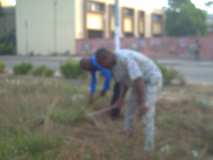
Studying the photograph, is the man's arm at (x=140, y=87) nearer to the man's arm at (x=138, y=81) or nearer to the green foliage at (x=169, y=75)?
the man's arm at (x=138, y=81)

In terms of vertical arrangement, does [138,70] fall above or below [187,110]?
above

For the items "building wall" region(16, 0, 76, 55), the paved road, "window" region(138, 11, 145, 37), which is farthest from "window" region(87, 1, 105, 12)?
the paved road

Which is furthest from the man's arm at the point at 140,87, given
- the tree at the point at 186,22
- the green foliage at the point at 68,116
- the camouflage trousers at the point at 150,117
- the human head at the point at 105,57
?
the tree at the point at 186,22

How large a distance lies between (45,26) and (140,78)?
1626 inches

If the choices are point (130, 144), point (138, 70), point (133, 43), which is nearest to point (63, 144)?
point (130, 144)

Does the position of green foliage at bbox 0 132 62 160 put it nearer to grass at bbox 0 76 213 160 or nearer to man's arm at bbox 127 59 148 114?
grass at bbox 0 76 213 160

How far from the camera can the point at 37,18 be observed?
46125 mm

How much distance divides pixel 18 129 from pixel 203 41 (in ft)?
98.5

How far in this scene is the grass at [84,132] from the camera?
16.7ft

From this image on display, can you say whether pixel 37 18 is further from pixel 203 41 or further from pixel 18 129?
pixel 18 129

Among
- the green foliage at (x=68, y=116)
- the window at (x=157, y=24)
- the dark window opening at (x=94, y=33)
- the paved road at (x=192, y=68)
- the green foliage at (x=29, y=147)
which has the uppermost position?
the window at (x=157, y=24)

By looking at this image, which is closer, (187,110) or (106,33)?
(187,110)

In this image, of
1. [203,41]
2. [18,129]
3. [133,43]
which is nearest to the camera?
[18,129]

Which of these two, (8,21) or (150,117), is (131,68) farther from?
(8,21)
